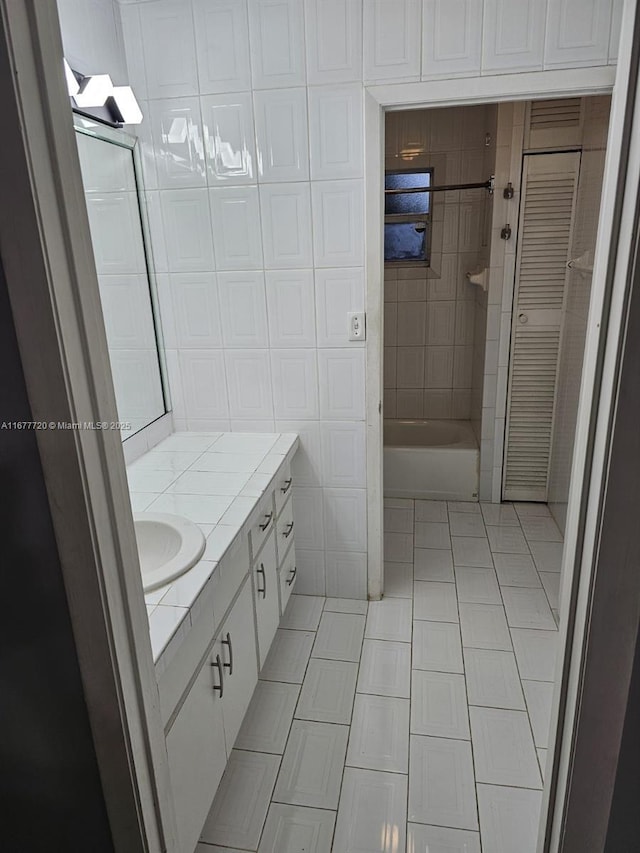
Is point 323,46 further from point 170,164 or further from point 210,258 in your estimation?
point 210,258

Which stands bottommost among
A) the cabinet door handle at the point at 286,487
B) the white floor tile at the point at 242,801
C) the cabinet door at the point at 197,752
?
the white floor tile at the point at 242,801

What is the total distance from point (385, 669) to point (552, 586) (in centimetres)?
96

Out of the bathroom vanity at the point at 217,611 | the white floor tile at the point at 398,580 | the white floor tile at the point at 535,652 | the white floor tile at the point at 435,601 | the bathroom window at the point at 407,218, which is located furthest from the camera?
the bathroom window at the point at 407,218

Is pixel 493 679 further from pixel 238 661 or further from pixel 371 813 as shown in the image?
pixel 238 661

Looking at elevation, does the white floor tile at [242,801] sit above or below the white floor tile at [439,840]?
below

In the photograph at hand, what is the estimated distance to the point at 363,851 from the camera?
1420 millimetres

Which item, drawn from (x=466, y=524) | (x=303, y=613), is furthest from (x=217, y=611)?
(x=466, y=524)

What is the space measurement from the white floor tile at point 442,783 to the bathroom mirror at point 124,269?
57.2 inches

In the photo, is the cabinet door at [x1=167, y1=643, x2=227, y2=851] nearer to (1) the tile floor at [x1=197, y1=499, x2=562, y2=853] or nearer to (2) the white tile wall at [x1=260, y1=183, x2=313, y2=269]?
(1) the tile floor at [x1=197, y1=499, x2=562, y2=853]

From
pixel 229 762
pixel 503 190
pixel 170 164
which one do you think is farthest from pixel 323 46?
pixel 229 762

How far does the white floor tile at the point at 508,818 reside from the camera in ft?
4.68

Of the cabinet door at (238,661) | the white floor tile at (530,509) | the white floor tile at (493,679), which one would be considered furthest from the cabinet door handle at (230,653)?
the white floor tile at (530,509)

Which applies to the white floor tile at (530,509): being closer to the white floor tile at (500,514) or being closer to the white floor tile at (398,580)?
the white floor tile at (500,514)

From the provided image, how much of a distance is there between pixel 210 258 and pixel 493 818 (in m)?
2.07
